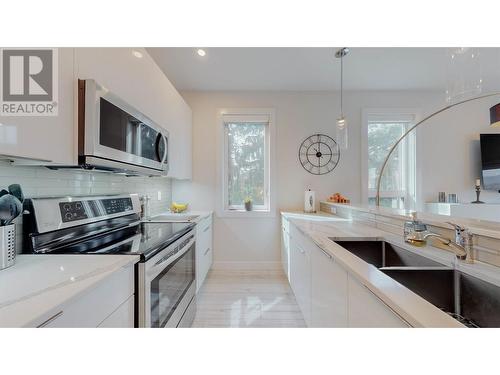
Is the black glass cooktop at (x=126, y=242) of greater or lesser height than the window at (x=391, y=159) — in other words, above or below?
below

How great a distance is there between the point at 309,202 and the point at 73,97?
106 inches

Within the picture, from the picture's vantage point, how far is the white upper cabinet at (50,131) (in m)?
0.81

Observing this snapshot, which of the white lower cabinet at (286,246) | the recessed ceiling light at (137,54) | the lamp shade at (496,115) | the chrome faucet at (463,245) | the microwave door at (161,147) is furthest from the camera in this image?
the white lower cabinet at (286,246)

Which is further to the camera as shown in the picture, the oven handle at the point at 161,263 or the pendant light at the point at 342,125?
the pendant light at the point at 342,125

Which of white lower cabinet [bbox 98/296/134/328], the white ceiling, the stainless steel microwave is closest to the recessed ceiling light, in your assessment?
the stainless steel microwave

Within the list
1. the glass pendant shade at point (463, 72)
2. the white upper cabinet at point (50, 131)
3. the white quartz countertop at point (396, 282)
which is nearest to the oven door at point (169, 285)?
the white upper cabinet at point (50, 131)

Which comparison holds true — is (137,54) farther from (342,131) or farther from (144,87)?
(342,131)

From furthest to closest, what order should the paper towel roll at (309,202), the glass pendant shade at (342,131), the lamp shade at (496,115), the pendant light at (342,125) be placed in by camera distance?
the paper towel roll at (309,202) → the glass pendant shade at (342,131) → the pendant light at (342,125) → the lamp shade at (496,115)

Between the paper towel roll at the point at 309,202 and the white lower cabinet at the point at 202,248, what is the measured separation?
A: 1.34m

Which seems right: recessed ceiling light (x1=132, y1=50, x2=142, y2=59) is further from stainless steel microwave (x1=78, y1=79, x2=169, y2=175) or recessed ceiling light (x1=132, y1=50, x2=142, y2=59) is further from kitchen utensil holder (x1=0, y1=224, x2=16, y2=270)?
kitchen utensil holder (x1=0, y1=224, x2=16, y2=270)

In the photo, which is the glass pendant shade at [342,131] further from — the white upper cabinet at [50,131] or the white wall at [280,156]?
the white upper cabinet at [50,131]

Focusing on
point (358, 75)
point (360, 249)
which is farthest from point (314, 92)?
point (360, 249)

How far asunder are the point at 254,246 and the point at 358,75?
2.67 meters
